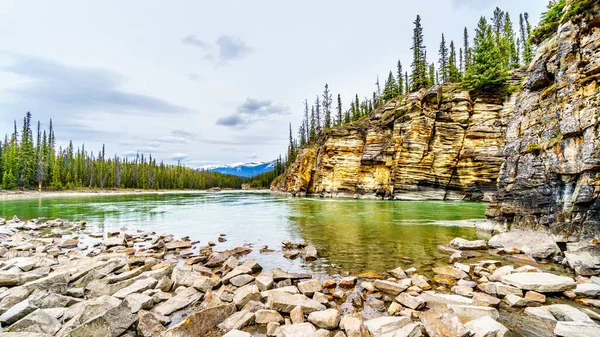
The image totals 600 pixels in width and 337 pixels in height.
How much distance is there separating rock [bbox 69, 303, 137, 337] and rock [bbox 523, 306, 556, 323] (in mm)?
8665

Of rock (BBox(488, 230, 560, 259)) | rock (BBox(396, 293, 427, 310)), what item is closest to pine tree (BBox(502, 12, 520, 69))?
rock (BBox(488, 230, 560, 259))

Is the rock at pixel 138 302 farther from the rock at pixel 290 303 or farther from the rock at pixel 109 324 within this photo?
the rock at pixel 290 303

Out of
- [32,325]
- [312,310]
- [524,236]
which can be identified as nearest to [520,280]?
[312,310]

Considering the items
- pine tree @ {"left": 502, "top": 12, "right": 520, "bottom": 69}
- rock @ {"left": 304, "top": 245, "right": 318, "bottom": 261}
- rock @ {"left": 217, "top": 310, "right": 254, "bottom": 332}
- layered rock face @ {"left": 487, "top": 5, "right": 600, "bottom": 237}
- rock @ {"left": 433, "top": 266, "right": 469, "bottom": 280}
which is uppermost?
pine tree @ {"left": 502, "top": 12, "right": 520, "bottom": 69}

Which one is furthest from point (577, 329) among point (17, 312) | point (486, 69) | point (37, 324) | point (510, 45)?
point (510, 45)

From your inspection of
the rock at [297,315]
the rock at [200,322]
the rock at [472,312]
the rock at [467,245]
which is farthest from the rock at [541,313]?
the rock at [200,322]

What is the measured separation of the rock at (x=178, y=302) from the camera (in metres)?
6.46

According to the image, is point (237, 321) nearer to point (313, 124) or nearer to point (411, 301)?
point (411, 301)

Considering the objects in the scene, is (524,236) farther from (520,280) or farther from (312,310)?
(312,310)

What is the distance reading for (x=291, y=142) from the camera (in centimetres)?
11200

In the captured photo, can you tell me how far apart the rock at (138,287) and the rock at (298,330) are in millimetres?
4382

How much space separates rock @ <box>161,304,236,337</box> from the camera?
520 centimetres

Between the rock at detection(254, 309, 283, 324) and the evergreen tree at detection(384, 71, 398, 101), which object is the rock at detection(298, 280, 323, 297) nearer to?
the rock at detection(254, 309, 283, 324)

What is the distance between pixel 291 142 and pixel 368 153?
61.2m
